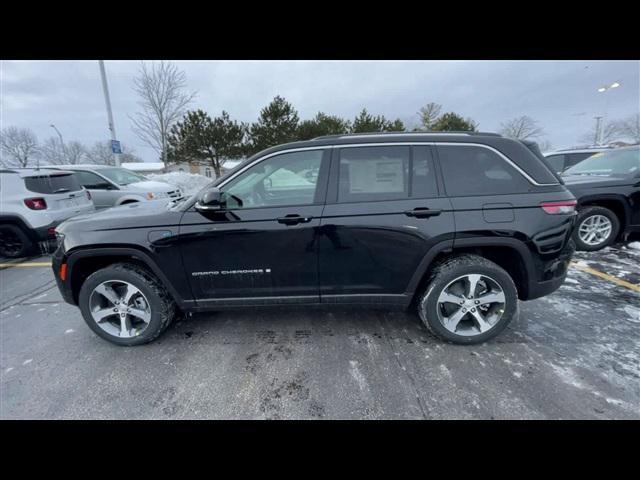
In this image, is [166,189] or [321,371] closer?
[321,371]

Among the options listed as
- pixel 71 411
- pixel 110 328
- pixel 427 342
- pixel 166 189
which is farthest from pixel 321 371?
pixel 166 189

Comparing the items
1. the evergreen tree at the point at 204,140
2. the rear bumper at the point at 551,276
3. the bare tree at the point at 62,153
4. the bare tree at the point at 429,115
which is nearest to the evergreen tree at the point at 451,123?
the bare tree at the point at 429,115

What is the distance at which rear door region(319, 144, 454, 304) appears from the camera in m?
2.42

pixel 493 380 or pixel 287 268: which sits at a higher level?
pixel 287 268

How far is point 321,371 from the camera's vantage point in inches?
93.3

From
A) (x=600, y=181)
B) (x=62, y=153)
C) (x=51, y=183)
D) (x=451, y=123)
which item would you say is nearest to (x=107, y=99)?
(x=51, y=183)

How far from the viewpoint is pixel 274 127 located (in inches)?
954

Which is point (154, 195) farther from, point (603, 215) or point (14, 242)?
point (603, 215)

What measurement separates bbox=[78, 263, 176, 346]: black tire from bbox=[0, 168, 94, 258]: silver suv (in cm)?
356

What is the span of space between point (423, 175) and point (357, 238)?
0.80 metres

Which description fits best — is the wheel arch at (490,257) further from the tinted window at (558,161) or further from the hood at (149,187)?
the hood at (149,187)

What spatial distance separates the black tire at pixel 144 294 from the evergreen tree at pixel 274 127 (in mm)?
22679

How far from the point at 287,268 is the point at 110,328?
187 cm
